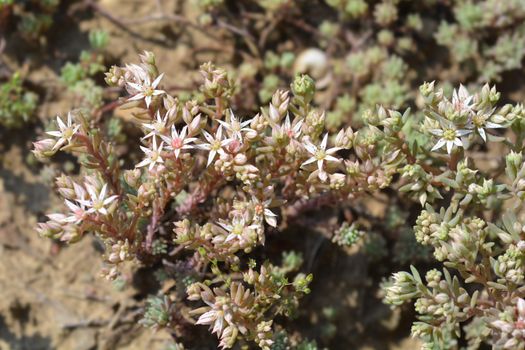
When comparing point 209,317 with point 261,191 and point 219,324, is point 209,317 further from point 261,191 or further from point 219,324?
point 261,191

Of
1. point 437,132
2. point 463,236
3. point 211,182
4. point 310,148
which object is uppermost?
point 437,132

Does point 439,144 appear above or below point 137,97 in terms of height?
above

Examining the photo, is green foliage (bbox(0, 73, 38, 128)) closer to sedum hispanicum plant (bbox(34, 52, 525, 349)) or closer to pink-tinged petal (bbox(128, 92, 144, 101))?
sedum hispanicum plant (bbox(34, 52, 525, 349))

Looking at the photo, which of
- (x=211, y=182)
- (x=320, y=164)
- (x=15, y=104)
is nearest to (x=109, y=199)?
(x=211, y=182)

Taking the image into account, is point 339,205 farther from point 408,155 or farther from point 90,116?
point 90,116

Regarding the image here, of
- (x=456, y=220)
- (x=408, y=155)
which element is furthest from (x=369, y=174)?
(x=456, y=220)

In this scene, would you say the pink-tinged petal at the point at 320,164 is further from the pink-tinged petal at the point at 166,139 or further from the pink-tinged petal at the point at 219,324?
the pink-tinged petal at the point at 219,324

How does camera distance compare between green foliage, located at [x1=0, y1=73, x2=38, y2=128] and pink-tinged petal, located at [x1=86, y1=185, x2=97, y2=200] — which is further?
green foliage, located at [x1=0, y1=73, x2=38, y2=128]

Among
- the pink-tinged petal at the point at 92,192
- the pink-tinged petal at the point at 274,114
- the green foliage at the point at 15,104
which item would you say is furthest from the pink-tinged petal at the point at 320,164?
the green foliage at the point at 15,104

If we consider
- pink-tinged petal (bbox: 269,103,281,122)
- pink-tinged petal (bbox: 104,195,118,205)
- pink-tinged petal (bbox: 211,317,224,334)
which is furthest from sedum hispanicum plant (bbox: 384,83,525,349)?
pink-tinged petal (bbox: 104,195,118,205)
